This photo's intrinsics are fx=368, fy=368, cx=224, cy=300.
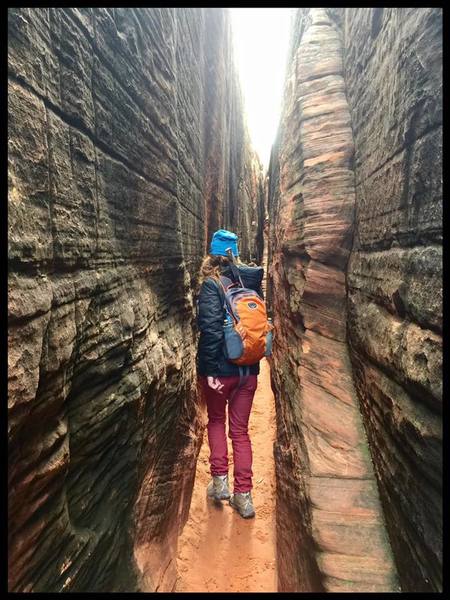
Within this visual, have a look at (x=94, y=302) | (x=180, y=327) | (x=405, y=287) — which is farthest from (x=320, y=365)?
(x=94, y=302)

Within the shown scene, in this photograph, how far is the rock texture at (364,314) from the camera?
8.25 feet

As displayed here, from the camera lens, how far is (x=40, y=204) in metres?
1.93

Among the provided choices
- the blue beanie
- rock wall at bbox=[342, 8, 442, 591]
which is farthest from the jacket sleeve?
rock wall at bbox=[342, 8, 442, 591]

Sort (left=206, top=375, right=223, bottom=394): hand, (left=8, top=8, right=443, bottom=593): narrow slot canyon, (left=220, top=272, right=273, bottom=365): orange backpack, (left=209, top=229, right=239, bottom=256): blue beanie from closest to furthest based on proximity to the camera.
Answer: (left=8, top=8, right=443, bottom=593): narrow slot canyon < (left=220, top=272, right=273, bottom=365): orange backpack < (left=206, top=375, right=223, bottom=394): hand < (left=209, top=229, right=239, bottom=256): blue beanie

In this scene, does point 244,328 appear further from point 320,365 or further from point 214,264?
point 320,365

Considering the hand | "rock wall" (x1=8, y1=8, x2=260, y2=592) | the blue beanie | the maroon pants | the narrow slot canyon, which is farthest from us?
the blue beanie

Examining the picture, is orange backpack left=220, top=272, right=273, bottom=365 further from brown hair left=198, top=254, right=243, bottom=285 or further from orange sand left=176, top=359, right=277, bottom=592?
orange sand left=176, top=359, right=277, bottom=592

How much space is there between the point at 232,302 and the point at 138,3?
122 inches

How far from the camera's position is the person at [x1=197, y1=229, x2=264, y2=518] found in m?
4.51

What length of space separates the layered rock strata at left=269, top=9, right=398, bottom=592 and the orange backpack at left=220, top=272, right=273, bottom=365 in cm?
97

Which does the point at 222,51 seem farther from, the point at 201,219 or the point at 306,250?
the point at 306,250

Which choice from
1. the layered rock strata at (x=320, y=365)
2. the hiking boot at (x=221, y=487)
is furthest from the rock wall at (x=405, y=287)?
the hiking boot at (x=221, y=487)

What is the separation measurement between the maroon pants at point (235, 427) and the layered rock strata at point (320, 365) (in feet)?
1.86
